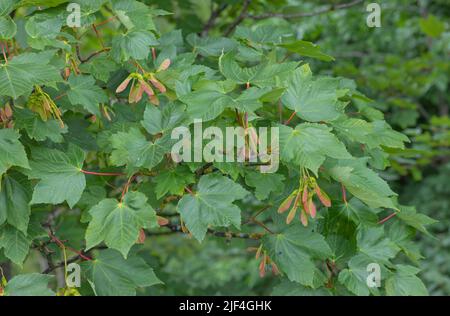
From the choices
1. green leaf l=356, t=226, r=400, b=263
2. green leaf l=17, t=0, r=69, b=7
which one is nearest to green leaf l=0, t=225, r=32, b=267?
green leaf l=17, t=0, r=69, b=7

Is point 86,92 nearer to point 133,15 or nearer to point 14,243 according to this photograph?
point 133,15

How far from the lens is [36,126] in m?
1.66

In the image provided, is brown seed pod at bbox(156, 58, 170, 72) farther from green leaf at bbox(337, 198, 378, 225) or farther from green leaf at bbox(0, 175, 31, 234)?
green leaf at bbox(337, 198, 378, 225)

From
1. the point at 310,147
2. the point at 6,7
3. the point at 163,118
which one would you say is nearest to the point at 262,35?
the point at 163,118

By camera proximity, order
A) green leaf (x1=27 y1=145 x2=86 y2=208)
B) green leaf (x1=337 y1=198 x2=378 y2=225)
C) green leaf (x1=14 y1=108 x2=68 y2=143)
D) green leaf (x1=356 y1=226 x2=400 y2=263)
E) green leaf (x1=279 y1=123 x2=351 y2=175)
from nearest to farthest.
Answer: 1. green leaf (x1=279 y1=123 x2=351 y2=175)
2. green leaf (x1=27 y1=145 x2=86 y2=208)
3. green leaf (x1=14 y1=108 x2=68 y2=143)
4. green leaf (x1=337 y1=198 x2=378 y2=225)
5. green leaf (x1=356 y1=226 x2=400 y2=263)

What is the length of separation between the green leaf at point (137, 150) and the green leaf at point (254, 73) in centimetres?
23

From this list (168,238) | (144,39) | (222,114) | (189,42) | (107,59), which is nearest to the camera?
(222,114)

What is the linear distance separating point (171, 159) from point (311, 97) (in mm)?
394

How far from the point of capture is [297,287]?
1.91 m

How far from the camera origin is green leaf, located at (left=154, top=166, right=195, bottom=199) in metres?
1.53

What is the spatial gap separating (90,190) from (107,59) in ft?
1.25

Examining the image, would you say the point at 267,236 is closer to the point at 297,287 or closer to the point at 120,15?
the point at 297,287

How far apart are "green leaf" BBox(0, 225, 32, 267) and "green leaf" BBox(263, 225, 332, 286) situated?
64cm

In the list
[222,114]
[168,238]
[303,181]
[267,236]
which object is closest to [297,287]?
[267,236]
